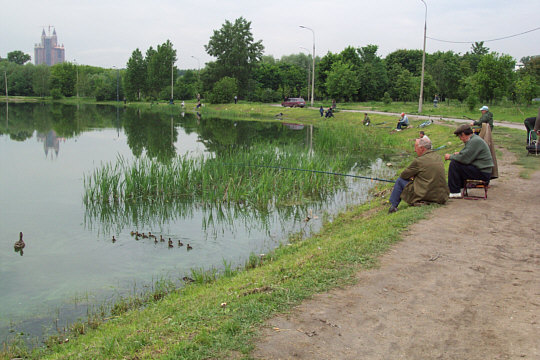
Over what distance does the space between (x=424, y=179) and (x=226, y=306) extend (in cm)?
574

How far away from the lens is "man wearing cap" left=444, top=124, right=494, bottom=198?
9.81 meters

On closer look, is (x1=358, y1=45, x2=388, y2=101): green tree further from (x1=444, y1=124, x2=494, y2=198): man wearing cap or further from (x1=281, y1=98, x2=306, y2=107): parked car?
(x1=444, y1=124, x2=494, y2=198): man wearing cap

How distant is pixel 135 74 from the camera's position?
9050 cm

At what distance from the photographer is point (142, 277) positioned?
27.2 feet

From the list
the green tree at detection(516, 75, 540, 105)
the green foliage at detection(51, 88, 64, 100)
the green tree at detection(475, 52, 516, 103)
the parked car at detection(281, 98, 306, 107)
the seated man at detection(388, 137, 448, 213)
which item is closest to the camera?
the seated man at detection(388, 137, 448, 213)

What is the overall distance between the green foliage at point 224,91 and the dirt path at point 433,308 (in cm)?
6458

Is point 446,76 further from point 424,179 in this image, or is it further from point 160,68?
point 424,179

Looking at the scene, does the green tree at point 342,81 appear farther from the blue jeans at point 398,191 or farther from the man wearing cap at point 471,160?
the blue jeans at point 398,191

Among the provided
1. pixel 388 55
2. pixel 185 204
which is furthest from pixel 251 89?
pixel 185 204

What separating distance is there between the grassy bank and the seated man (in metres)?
0.61

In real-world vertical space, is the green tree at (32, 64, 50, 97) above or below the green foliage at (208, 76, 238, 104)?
above

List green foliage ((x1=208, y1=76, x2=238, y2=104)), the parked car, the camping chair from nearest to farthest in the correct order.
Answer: the camping chair < the parked car < green foliage ((x1=208, y1=76, x2=238, y2=104))

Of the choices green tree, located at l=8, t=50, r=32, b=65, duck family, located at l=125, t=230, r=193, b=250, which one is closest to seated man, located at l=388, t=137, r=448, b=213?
duck family, located at l=125, t=230, r=193, b=250

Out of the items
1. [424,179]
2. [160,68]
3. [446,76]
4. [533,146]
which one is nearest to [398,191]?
[424,179]
